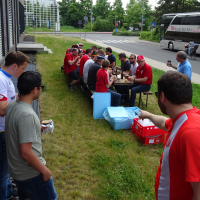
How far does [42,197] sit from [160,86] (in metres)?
1.56

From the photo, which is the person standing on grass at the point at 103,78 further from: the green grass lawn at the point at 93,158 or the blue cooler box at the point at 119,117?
the green grass lawn at the point at 93,158

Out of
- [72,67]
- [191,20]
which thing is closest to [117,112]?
[72,67]

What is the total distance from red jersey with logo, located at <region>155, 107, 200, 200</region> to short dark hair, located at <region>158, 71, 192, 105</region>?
3.9 inches

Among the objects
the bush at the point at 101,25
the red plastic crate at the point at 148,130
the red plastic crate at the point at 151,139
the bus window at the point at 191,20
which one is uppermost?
the bush at the point at 101,25

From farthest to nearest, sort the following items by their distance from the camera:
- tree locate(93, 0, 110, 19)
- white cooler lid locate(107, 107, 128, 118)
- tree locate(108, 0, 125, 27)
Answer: tree locate(93, 0, 110, 19)
tree locate(108, 0, 125, 27)
white cooler lid locate(107, 107, 128, 118)

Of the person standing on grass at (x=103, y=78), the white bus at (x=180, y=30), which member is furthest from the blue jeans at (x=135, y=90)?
the white bus at (x=180, y=30)

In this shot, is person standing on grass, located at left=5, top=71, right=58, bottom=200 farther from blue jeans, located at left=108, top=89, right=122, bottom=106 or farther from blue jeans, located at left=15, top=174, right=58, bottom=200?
blue jeans, located at left=108, top=89, right=122, bottom=106

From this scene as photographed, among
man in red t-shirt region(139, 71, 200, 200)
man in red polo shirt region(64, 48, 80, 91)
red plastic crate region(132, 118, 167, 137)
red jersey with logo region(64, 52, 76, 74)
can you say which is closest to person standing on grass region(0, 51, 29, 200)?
man in red t-shirt region(139, 71, 200, 200)

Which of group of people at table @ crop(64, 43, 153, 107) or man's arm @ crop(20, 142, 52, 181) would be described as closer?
man's arm @ crop(20, 142, 52, 181)

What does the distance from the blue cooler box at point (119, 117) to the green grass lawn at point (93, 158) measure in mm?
151

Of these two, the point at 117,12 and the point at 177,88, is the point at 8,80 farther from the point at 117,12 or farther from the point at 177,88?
the point at 117,12

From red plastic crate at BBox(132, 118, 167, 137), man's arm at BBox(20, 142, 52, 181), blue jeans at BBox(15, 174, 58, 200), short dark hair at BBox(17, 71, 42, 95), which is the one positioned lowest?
red plastic crate at BBox(132, 118, 167, 137)

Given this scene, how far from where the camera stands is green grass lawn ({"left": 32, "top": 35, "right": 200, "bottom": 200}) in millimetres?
3740

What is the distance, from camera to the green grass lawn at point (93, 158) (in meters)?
3.74
